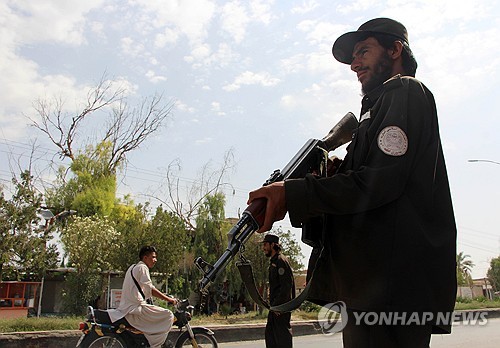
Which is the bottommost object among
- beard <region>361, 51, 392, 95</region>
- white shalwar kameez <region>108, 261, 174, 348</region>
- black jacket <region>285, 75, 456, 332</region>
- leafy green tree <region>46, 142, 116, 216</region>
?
white shalwar kameez <region>108, 261, 174, 348</region>

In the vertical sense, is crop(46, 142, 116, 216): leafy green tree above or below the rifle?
above

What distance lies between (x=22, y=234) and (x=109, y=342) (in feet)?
36.8

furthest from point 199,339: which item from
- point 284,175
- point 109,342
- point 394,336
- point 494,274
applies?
point 494,274

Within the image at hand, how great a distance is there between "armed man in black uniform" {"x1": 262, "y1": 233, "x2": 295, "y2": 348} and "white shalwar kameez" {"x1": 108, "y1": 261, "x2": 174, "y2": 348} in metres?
1.53

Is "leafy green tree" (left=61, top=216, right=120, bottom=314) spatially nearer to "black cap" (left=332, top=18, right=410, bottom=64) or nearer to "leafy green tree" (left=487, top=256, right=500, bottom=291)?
"black cap" (left=332, top=18, right=410, bottom=64)

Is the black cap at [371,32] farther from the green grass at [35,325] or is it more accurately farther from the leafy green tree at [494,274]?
the leafy green tree at [494,274]

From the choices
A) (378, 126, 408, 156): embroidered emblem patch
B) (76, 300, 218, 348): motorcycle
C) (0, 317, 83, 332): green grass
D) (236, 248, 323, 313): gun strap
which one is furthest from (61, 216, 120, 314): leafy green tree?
(378, 126, 408, 156): embroidered emblem patch

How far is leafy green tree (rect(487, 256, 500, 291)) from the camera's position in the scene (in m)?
53.5

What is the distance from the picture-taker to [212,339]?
7605 millimetres

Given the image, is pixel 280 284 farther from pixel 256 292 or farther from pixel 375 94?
pixel 375 94

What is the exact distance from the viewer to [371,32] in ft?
6.66

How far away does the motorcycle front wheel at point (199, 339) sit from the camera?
7336 mm

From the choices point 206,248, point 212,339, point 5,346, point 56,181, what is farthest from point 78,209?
point 212,339

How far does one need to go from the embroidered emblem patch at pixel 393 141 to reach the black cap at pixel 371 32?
1.69ft
